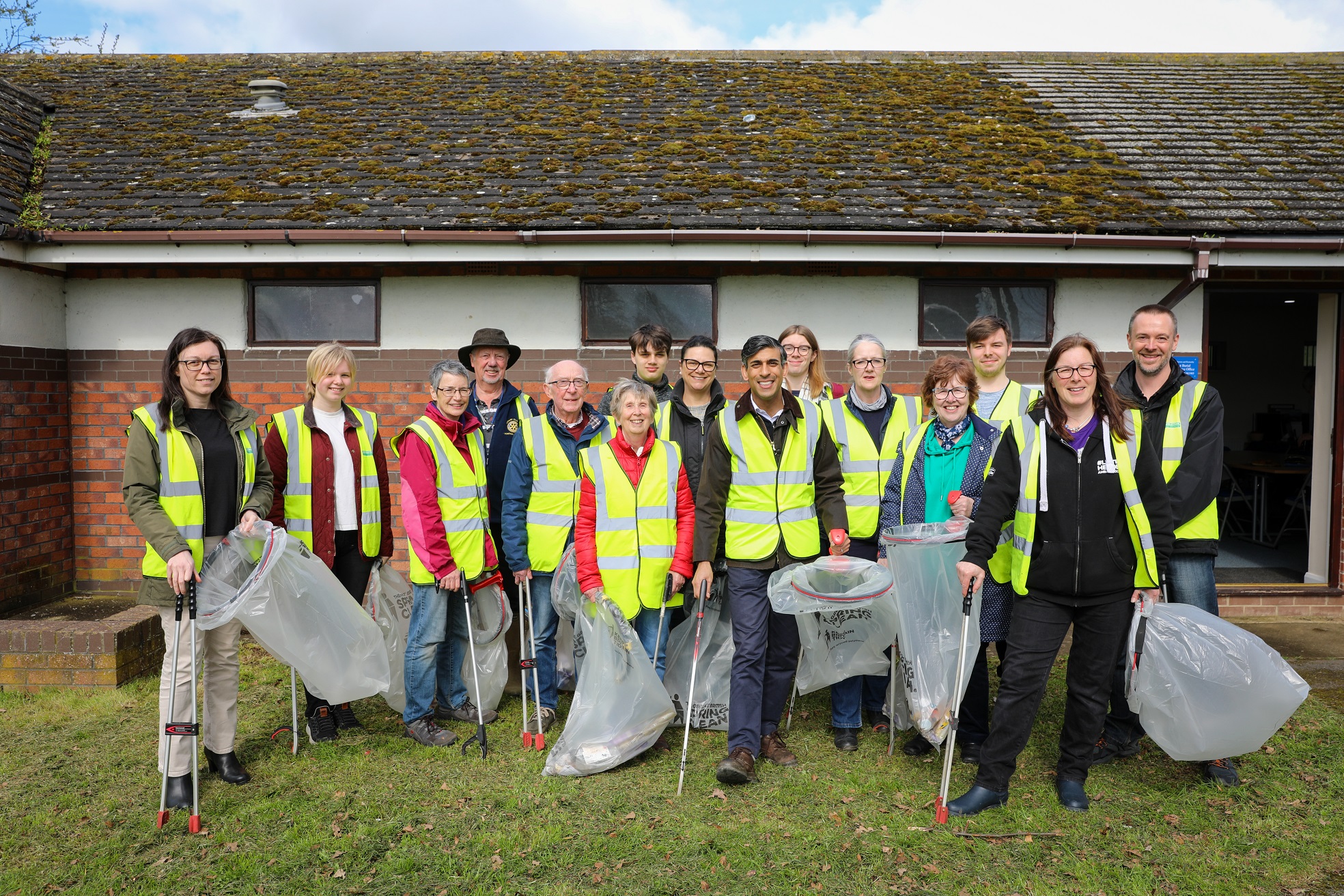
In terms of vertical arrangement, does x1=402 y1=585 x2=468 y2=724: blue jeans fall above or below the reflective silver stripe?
below

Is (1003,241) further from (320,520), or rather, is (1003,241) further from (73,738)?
(73,738)

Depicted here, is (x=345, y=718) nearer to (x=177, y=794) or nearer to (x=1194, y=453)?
(x=177, y=794)

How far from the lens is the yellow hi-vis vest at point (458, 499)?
167 inches

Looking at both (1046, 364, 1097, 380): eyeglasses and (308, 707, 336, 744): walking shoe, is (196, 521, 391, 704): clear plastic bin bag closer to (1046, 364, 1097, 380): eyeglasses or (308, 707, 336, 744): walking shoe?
(308, 707, 336, 744): walking shoe

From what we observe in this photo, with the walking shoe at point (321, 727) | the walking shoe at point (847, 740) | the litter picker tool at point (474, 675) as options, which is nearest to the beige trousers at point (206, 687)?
the walking shoe at point (321, 727)

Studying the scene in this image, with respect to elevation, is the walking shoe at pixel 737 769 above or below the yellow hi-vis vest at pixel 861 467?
below

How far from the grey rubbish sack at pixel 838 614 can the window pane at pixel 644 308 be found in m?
3.09

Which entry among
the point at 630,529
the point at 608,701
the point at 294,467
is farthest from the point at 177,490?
the point at 608,701

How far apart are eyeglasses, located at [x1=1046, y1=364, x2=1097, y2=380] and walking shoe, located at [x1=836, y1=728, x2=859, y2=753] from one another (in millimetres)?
2067

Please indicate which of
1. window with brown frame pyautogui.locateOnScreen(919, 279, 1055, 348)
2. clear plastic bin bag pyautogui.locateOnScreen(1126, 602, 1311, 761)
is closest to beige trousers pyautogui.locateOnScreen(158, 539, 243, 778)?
→ clear plastic bin bag pyautogui.locateOnScreen(1126, 602, 1311, 761)

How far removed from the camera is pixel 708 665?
177 inches

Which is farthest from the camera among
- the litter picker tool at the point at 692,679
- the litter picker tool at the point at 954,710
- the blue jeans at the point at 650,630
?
the blue jeans at the point at 650,630

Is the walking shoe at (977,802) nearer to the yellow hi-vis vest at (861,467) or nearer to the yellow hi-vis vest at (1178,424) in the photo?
the yellow hi-vis vest at (861,467)

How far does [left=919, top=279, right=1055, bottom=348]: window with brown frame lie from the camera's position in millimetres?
6684
